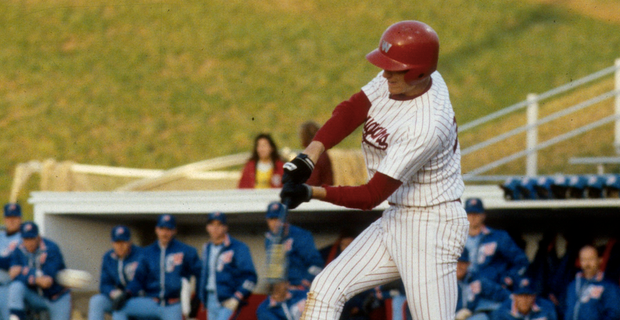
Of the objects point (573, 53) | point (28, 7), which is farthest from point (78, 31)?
point (573, 53)

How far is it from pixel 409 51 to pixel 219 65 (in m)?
16.4

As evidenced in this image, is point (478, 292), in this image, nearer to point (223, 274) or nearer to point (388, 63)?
point (223, 274)

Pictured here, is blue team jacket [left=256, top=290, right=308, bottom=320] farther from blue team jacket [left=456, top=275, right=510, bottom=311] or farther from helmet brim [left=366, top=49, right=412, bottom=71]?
helmet brim [left=366, top=49, right=412, bottom=71]

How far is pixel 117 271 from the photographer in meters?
8.24

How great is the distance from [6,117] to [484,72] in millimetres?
9638

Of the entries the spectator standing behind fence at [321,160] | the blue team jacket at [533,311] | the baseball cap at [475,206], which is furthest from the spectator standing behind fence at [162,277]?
the blue team jacket at [533,311]

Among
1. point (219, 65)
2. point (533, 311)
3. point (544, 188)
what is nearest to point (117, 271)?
point (533, 311)

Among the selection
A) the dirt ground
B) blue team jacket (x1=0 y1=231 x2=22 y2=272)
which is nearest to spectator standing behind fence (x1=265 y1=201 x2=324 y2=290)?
blue team jacket (x1=0 y1=231 x2=22 y2=272)

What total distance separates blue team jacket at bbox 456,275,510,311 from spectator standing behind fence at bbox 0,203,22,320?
4101 millimetres

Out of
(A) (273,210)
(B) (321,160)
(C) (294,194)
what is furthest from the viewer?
(A) (273,210)

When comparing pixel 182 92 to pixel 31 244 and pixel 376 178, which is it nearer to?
pixel 31 244

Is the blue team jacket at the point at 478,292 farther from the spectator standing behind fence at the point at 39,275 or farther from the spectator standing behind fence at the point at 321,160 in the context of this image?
the spectator standing behind fence at the point at 39,275

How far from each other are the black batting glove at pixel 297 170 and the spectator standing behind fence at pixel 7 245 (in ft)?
18.4

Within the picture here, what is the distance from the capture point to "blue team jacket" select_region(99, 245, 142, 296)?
321 inches
